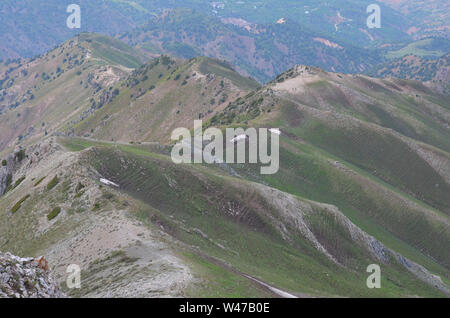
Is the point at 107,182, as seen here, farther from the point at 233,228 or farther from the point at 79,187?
the point at 233,228

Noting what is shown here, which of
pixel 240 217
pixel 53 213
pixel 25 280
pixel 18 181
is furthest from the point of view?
pixel 18 181

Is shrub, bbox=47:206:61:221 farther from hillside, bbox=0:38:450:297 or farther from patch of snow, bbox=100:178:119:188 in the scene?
patch of snow, bbox=100:178:119:188

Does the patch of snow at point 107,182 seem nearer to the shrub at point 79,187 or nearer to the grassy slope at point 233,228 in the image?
the grassy slope at point 233,228

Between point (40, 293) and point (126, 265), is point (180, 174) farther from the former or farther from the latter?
point (40, 293)

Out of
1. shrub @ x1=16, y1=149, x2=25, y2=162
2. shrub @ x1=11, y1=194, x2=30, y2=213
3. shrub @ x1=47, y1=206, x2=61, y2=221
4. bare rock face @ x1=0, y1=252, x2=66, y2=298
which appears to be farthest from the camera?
shrub @ x1=16, y1=149, x2=25, y2=162

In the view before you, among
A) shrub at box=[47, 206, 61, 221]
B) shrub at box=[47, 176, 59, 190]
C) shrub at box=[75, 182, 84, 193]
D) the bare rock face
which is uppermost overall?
the bare rock face

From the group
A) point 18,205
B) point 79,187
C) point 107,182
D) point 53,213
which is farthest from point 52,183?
point 107,182

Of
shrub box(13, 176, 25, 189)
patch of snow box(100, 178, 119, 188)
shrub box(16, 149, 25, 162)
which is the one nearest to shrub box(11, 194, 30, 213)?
patch of snow box(100, 178, 119, 188)
